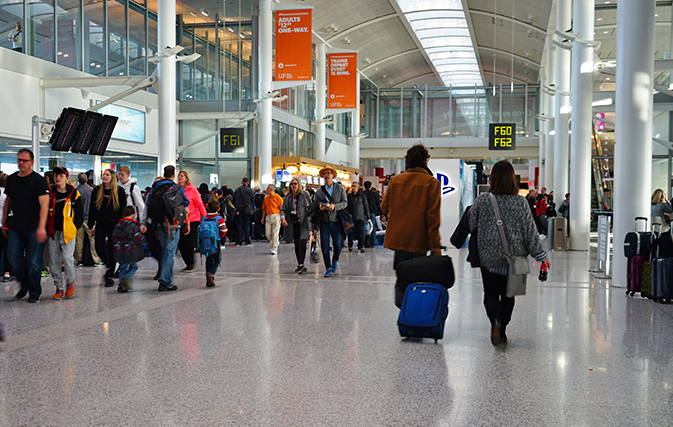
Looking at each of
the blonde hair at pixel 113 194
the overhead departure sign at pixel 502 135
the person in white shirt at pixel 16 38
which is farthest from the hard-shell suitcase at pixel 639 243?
the overhead departure sign at pixel 502 135

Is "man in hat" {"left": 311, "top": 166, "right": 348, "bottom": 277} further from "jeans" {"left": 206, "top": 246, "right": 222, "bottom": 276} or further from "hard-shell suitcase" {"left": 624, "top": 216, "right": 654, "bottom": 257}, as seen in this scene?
"hard-shell suitcase" {"left": 624, "top": 216, "right": 654, "bottom": 257}

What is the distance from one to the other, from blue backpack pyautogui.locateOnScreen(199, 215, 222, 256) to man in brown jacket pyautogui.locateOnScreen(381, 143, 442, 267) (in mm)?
3470

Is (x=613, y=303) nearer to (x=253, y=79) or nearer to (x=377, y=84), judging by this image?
(x=253, y=79)

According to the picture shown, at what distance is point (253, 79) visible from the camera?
91.9 feet

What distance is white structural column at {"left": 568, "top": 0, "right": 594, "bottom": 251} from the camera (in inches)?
603

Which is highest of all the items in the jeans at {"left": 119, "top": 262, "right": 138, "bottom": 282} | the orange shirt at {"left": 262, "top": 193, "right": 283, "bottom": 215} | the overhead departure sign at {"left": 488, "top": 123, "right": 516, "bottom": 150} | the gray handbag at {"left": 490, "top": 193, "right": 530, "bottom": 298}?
the overhead departure sign at {"left": 488, "top": 123, "right": 516, "bottom": 150}

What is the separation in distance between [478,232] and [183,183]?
18.8 ft

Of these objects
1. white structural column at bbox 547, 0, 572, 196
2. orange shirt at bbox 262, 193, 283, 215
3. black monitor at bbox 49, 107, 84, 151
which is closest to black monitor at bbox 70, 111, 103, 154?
black monitor at bbox 49, 107, 84, 151

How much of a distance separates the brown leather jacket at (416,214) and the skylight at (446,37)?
91.4 feet

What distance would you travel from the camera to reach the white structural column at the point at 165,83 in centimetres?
1561

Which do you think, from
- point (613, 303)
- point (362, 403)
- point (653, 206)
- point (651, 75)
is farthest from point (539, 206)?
point (362, 403)

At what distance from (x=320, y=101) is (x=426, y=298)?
2900 cm

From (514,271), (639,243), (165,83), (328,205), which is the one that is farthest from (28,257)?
(165,83)

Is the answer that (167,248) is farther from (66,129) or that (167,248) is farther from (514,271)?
(66,129)
